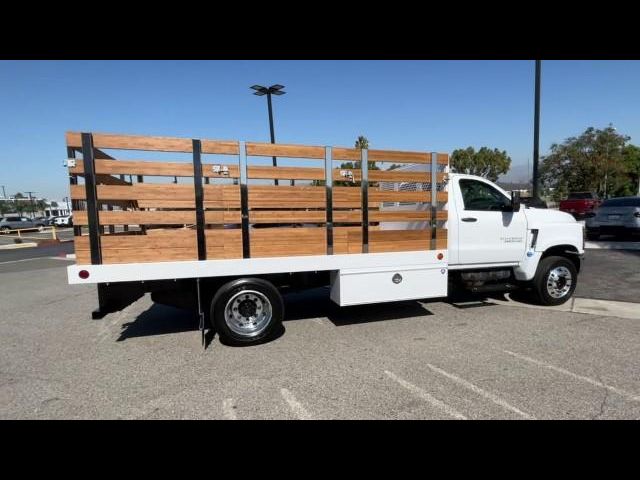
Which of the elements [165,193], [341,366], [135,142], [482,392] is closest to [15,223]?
[135,142]

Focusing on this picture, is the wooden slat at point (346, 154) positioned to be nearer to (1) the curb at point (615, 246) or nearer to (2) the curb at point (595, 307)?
(2) the curb at point (595, 307)

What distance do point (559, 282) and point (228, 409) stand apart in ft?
19.0

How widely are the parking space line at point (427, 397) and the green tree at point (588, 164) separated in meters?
40.1

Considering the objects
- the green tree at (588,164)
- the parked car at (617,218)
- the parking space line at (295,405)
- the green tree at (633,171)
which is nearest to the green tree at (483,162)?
the green tree at (588,164)

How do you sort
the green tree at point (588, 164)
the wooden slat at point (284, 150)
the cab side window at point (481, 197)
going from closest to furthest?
the wooden slat at point (284, 150) < the cab side window at point (481, 197) < the green tree at point (588, 164)

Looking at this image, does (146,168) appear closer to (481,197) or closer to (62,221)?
(481,197)

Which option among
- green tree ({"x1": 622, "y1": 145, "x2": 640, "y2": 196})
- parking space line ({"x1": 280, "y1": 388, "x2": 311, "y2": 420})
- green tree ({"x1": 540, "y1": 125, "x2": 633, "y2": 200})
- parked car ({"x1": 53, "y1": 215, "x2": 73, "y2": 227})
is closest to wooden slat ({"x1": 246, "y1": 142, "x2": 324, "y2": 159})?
parking space line ({"x1": 280, "y1": 388, "x2": 311, "y2": 420})

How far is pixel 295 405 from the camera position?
10.1 ft

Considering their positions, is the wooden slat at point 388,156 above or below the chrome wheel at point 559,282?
above

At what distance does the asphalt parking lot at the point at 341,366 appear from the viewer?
3033mm

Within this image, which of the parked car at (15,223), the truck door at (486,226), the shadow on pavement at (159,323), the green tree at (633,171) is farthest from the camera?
the green tree at (633,171)

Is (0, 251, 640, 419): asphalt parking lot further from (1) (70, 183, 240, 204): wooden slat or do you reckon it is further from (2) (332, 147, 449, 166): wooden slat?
(2) (332, 147, 449, 166): wooden slat

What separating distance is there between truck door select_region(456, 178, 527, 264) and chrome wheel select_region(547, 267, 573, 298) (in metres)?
0.72

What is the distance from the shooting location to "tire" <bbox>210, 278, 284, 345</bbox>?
14.3ft
